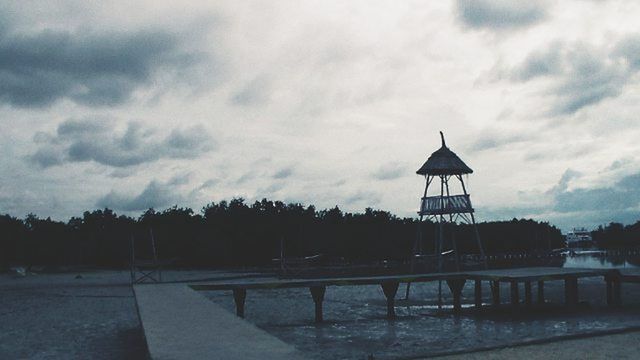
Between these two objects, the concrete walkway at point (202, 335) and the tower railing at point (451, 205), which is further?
the tower railing at point (451, 205)

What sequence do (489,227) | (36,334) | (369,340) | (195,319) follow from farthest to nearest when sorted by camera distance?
1. (489,227)
2. (36,334)
3. (369,340)
4. (195,319)

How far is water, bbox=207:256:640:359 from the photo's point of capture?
15.5 metres

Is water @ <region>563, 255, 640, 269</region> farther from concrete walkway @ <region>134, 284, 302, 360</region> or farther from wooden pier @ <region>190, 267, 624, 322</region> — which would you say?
concrete walkway @ <region>134, 284, 302, 360</region>

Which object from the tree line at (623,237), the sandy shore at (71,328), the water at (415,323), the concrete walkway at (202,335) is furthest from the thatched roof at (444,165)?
the tree line at (623,237)

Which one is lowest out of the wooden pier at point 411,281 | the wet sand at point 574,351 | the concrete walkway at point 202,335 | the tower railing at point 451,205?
the wet sand at point 574,351

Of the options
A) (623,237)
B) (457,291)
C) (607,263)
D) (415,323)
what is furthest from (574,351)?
(623,237)

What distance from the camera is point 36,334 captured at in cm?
1853

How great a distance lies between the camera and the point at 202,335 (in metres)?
9.22

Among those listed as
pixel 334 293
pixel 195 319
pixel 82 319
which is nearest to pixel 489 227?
pixel 334 293

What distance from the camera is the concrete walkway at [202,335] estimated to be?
7.63 m

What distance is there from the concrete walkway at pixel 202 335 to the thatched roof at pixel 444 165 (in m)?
17.7

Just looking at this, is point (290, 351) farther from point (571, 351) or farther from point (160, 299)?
point (160, 299)

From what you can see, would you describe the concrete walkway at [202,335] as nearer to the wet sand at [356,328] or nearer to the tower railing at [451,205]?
the wet sand at [356,328]

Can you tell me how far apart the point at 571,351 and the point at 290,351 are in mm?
6992
